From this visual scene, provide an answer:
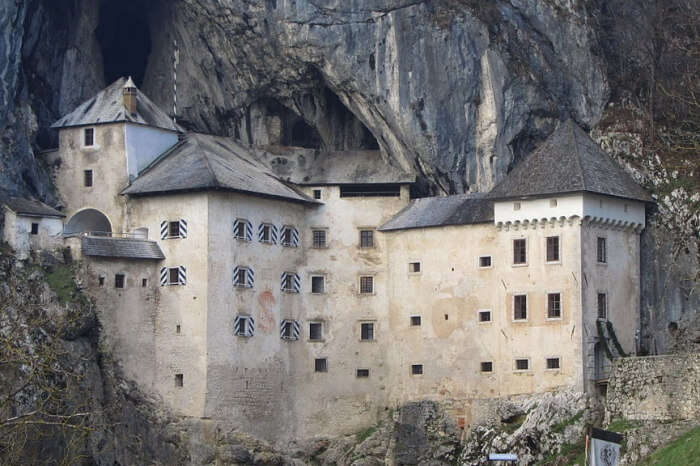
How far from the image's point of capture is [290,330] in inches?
3179

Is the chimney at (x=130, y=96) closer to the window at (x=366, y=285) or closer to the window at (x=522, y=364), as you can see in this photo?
the window at (x=366, y=285)

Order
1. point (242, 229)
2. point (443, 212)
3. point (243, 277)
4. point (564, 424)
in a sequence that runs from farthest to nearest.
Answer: point (443, 212) → point (242, 229) → point (243, 277) → point (564, 424)

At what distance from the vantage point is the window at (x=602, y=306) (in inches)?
2955

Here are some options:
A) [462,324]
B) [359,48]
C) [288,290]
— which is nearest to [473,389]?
[462,324]

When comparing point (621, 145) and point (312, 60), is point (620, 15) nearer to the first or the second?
point (621, 145)

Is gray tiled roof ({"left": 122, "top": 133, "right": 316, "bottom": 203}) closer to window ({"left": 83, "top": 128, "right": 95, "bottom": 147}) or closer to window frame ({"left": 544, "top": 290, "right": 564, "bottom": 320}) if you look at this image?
window ({"left": 83, "top": 128, "right": 95, "bottom": 147})

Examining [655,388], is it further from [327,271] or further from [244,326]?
[244,326]

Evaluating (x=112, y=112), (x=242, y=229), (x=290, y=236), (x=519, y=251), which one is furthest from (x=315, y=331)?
(x=112, y=112)

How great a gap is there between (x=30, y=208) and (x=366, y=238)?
1770cm

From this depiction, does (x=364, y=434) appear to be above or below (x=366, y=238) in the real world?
below

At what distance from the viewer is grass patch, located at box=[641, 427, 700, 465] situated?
62219mm

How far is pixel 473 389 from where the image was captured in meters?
77.1

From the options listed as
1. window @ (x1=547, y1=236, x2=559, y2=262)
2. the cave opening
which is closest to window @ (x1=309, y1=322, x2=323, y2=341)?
window @ (x1=547, y1=236, x2=559, y2=262)

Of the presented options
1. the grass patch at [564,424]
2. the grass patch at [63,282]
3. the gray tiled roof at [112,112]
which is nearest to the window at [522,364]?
the grass patch at [564,424]
